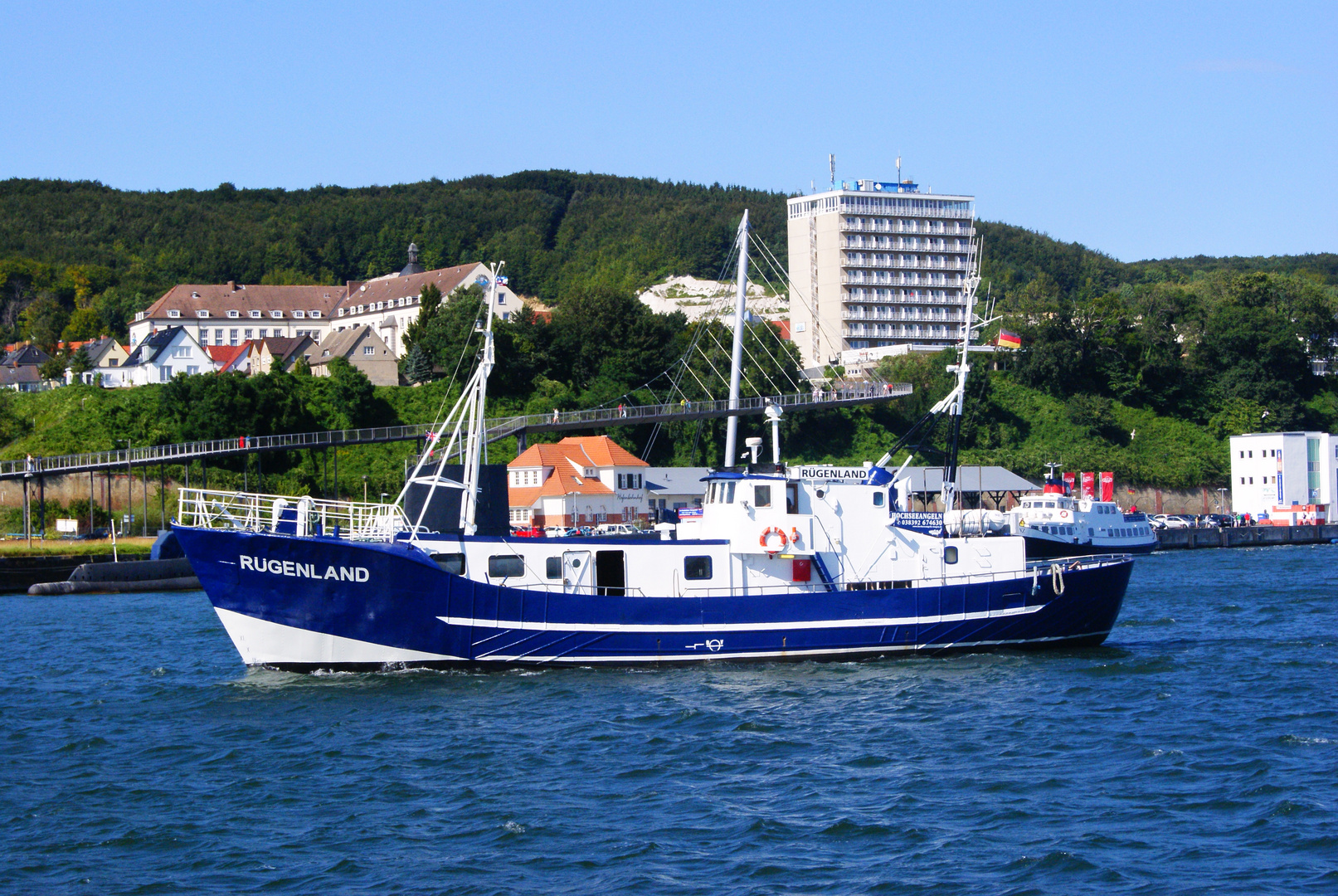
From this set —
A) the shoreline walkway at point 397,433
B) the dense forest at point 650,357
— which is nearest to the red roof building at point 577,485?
the shoreline walkway at point 397,433

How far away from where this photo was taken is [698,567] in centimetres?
2742

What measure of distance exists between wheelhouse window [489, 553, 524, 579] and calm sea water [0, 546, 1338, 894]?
2114 millimetres

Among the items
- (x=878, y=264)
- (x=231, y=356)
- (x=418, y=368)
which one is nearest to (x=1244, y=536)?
(x=418, y=368)

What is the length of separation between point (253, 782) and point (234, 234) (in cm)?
15511

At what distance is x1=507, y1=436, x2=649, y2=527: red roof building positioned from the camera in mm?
70688

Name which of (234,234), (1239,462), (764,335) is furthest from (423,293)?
(234,234)

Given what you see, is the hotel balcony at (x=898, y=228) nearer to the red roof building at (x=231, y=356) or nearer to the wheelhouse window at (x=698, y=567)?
the red roof building at (x=231, y=356)

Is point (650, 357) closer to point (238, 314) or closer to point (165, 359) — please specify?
point (165, 359)

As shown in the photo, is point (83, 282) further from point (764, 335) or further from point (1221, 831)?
point (1221, 831)

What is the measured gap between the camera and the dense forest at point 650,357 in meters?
80.0

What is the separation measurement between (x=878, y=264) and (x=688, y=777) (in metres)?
111

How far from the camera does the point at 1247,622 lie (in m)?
35.3

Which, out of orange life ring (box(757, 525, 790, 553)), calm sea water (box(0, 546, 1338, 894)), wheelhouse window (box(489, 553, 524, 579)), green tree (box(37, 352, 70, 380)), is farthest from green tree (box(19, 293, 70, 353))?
orange life ring (box(757, 525, 790, 553))

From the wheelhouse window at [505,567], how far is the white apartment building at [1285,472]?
71152 millimetres
